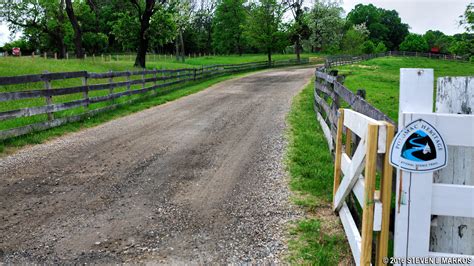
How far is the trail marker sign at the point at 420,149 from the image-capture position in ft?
7.99

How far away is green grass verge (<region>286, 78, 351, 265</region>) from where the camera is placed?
384 cm

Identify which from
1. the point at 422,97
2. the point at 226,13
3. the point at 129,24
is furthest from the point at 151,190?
the point at 226,13

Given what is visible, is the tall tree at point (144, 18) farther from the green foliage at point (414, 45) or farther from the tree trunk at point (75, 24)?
the green foliage at point (414, 45)

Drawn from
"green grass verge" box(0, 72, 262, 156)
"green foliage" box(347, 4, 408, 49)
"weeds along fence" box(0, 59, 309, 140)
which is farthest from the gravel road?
"green foliage" box(347, 4, 408, 49)

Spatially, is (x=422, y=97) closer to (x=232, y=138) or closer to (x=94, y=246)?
(x=94, y=246)

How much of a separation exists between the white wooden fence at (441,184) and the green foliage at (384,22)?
117901 mm

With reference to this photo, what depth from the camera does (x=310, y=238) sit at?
13.7ft

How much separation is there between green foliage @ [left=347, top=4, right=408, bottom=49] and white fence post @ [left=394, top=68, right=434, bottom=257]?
118 m

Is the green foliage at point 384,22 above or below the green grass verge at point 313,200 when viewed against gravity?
above

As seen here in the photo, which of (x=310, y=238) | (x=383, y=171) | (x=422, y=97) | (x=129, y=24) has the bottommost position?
(x=310, y=238)

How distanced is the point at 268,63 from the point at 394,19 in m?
85.6

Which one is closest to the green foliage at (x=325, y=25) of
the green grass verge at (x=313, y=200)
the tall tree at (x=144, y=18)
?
the tall tree at (x=144, y=18)

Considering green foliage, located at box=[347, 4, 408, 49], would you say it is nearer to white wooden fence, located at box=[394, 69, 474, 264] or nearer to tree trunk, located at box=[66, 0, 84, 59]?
tree trunk, located at box=[66, 0, 84, 59]

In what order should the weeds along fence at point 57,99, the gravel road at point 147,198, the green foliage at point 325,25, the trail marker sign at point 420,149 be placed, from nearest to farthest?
the trail marker sign at point 420,149 < the gravel road at point 147,198 < the weeds along fence at point 57,99 < the green foliage at point 325,25
